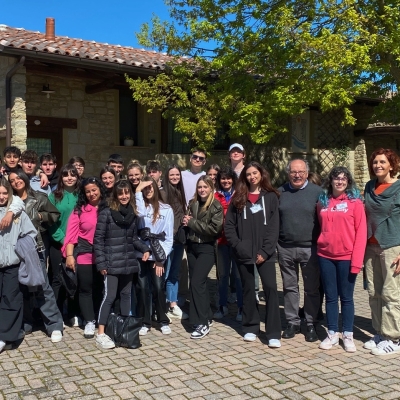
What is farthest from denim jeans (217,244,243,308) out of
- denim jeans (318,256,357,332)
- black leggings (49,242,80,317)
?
black leggings (49,242,80,317)

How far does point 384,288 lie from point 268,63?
18.5 ft

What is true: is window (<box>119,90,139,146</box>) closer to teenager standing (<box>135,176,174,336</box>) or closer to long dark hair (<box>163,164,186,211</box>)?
long dark hair (<box>163,164,186,211</box>)

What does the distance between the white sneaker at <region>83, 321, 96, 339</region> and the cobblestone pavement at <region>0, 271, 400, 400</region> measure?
0.07 m

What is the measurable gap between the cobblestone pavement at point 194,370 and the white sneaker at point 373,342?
0.31 feet

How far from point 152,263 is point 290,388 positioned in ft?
6.72

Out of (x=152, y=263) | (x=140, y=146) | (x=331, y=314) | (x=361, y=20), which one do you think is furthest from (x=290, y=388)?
(x=140, y=146)

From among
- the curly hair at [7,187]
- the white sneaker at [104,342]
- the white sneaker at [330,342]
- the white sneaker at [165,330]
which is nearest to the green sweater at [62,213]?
the curly hair at [7,187]

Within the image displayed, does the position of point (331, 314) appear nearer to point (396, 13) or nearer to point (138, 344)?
point (138, 344)

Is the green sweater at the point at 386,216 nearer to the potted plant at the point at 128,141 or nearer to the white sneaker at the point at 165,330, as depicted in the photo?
the white sneaker at the point at 165,330

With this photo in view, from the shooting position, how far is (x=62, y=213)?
5.49m

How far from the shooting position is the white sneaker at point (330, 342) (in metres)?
4.86

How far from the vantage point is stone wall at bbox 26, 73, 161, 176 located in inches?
436

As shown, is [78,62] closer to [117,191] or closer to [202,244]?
[117,191]

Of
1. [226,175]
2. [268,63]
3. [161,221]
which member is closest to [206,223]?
[161,221]
